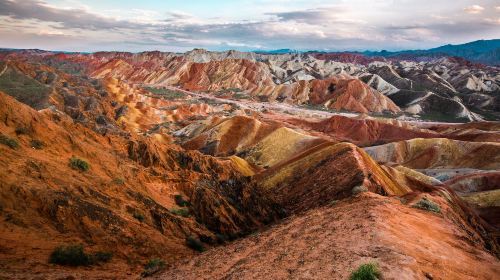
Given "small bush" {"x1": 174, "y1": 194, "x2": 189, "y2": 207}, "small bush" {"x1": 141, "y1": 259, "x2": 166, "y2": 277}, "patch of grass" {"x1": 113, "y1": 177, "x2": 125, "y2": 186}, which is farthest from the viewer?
"small bush" {"x1": 174, "y1": 194, "x2": 189, "y2": 207}

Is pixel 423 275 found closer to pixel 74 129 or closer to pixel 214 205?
pixel 214 205

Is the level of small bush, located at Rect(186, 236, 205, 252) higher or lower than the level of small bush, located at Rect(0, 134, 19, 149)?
lower

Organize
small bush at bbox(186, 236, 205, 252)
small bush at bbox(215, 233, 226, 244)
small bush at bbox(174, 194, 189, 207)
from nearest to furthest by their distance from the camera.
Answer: small bush at bbox(186, 236, 205, 252)
small bush at bbox(215, 233, 226, 244)
small bush at bbox(174, 194, 189, 207)

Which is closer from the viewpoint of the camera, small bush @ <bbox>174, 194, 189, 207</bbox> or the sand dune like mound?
small bush @ <bbox>174, 194, 189, 207</bbox>

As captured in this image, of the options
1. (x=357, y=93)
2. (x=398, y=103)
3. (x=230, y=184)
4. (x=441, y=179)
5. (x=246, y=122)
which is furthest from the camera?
(x=398, y=103)

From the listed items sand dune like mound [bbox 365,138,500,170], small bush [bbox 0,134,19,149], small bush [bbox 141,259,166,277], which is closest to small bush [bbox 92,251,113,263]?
small bush [bbox 141,259,166,277]

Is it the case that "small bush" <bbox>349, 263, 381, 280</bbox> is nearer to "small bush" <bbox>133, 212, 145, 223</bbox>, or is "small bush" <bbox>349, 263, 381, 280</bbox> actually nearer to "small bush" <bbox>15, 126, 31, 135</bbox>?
"small bush" <bbox>133, 212, 145, 223</bbox>

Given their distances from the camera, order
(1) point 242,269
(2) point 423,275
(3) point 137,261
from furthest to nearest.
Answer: (3) point 137,261, (1) point 242,269, (2) point 423,275

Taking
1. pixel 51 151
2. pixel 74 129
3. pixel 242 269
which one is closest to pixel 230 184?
pixel 74 129

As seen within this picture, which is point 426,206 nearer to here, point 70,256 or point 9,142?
point 70,256
